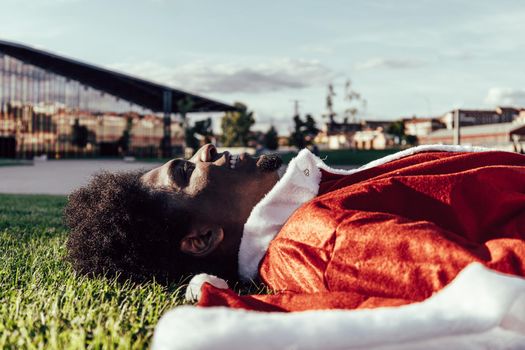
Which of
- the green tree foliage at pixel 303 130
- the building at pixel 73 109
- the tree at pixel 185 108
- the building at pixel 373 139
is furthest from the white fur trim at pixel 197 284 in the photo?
the building at pixel 373 139

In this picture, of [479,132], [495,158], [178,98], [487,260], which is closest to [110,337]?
[487,260]

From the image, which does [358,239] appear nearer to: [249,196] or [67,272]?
[249,196]

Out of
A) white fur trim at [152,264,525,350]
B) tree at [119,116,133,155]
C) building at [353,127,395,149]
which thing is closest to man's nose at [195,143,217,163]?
white fur trim at [152,264,525,350]

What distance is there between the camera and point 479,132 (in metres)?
67.9

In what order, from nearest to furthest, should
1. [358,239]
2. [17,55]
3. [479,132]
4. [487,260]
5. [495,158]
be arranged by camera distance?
1. [487,260]
2. [358,239]
3. [495,158]
4. [17,55]
5. [479,132]

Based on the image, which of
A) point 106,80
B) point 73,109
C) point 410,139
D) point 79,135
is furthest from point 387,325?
point 410,139

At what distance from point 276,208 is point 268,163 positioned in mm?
227

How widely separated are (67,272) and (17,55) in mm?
42404

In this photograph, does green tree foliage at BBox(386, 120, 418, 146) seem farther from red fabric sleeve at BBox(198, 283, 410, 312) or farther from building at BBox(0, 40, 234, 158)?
red fabric sleeve at BBox(198, 283, 410, 312)

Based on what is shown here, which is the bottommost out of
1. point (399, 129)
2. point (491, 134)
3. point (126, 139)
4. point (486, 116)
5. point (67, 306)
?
point (67, 306)

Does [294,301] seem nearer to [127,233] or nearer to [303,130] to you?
[127,233]

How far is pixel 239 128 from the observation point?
193ft

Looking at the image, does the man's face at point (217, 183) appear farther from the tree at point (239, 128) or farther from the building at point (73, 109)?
the tree at point (239, 128)

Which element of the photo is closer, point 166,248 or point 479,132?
point 166,248
